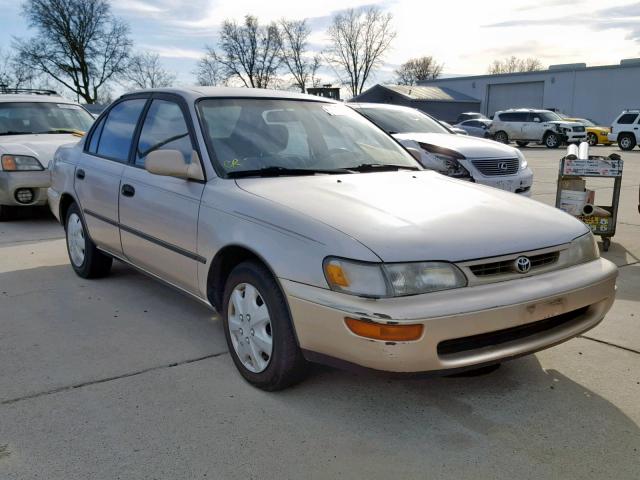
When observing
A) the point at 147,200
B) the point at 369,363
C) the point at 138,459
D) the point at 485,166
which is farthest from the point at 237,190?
the point at 485,166

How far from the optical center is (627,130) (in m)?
24.8

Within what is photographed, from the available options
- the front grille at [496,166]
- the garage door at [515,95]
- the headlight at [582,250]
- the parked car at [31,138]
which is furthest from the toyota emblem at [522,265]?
the garage door at [515,95]

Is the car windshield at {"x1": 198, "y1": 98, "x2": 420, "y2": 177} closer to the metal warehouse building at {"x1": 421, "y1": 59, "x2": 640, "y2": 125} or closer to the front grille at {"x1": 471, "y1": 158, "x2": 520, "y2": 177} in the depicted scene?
the front grille at {"x1": 471, "y1": 158, "x2": 520, "y2": 177}

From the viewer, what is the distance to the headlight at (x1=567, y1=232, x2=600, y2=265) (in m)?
2.94

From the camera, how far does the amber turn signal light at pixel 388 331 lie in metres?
2.38

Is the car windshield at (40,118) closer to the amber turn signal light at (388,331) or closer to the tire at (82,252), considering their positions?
the tire at (82,252)

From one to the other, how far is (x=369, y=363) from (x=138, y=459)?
1.05 meters

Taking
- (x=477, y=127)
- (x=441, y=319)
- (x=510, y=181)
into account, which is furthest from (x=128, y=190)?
(x=477, y=127)

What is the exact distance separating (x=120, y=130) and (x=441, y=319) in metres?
3.11

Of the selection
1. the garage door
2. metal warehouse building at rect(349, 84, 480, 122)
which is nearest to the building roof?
metal warehouse building at rect(349, 84, 480, 122)

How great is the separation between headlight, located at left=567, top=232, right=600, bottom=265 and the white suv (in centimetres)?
2615

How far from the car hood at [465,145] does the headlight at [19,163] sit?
4.83 meters

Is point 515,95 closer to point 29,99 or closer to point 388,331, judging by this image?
point 29,99

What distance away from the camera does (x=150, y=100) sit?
13.7 ft
